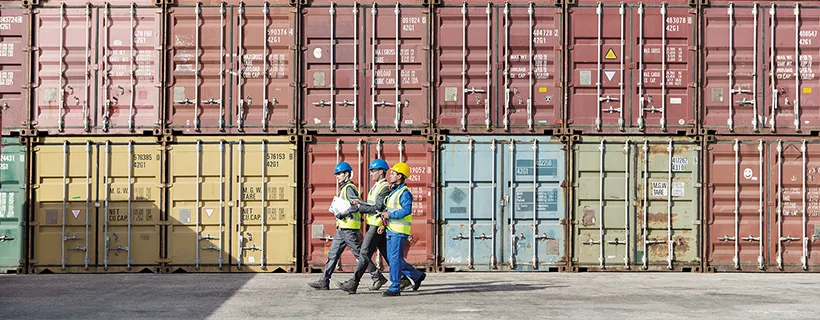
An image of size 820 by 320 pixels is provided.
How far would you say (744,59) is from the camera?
1777 cm

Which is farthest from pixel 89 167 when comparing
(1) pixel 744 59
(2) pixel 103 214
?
(1) pixel 744 59

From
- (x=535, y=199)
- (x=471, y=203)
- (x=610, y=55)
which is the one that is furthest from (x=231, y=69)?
(x=610, y=55)

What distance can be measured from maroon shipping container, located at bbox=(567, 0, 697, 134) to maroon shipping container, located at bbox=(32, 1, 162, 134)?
6.60 m

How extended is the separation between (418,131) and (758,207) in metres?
5.50

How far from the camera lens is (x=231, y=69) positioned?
57.7 ft

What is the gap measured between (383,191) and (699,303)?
13.5 ft

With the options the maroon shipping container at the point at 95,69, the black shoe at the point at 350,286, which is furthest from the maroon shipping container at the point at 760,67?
the maroon shipping container at the point at 95,69

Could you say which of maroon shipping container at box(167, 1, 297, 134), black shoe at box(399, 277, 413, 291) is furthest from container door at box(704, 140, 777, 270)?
maroon shipping container at box(167, 1, 297, 134)

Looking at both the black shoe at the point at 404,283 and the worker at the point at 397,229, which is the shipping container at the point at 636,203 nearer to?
the black shoe at the point at 404,283

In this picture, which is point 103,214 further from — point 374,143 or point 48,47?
point 374,143

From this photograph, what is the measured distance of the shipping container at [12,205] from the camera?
17.5 metres

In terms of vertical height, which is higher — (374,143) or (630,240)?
(374,143)

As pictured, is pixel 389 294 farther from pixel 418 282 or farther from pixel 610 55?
pixel 610 55

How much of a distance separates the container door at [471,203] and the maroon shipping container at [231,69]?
8.51 ft
